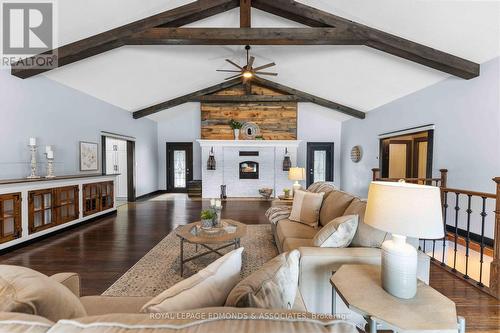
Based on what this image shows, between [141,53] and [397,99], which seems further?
[397,99]

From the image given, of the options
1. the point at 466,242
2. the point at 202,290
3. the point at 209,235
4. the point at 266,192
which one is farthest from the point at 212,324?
the point at 266,192

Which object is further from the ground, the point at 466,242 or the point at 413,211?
the point at 413,211

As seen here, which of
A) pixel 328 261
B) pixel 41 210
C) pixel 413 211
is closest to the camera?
pixel 413 211

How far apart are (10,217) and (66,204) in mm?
979

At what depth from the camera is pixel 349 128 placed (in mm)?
8125

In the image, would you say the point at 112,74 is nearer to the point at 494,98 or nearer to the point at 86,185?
the point at 86,185

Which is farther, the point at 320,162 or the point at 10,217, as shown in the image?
the point at 320,162

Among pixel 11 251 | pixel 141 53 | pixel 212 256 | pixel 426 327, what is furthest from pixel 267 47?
pixel 11 251

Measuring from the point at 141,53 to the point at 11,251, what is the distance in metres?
3.76

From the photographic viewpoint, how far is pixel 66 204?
420 cm

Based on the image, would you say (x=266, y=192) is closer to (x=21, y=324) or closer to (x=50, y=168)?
(x=50, y=168)

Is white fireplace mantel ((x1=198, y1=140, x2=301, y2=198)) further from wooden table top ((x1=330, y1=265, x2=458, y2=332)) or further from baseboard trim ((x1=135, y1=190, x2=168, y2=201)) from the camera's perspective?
wooden table top ((x1=330, y1=265, x2=458, y2=332))

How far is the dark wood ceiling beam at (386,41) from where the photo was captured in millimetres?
3633

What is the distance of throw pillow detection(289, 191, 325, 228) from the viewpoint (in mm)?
2854
